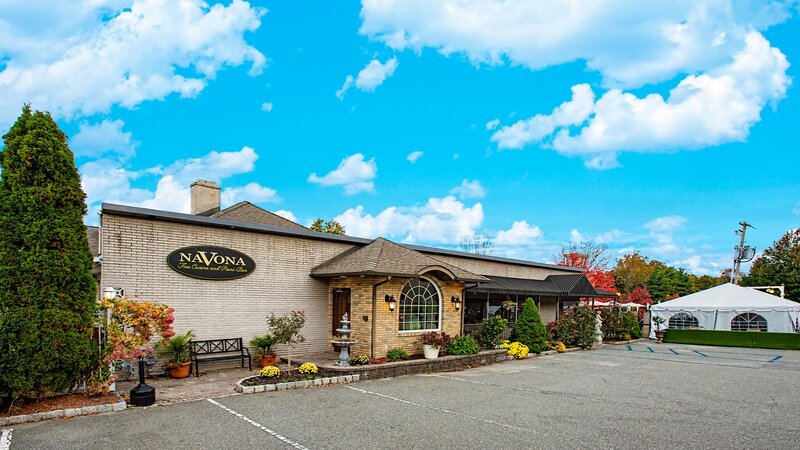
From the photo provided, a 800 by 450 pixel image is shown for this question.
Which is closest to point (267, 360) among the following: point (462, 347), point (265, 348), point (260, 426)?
point (265, 348)

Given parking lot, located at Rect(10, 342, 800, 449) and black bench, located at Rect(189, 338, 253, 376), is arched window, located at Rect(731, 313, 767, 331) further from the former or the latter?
black bench, located at Rect(189, 338, 253, 376)

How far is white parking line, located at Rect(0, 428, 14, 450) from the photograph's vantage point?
655cm

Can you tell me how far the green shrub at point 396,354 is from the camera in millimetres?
13406

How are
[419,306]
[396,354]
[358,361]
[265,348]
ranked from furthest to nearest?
[419,306] < [396,354] < [265,348] < [358,361]

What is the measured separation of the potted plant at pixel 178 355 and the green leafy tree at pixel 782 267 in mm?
39651

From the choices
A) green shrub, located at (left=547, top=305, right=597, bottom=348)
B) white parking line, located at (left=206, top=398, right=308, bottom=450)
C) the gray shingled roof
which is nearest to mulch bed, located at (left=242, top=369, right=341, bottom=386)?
white parking line, located at (left=206, top=398, right=308, bottom=450)

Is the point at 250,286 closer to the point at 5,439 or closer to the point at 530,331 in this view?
the point at 5,439

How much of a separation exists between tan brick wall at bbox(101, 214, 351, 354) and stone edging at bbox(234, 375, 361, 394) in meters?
2.33

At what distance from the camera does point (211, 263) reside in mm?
12336

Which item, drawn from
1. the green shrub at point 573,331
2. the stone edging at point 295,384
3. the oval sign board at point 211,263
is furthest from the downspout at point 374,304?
the green shrub at point 573,331

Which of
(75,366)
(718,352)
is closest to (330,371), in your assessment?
(75,366)

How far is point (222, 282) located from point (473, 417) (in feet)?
24.2

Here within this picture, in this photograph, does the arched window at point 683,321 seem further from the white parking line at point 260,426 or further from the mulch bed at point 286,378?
the white parking line at point 260,426

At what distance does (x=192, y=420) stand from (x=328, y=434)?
2.33 metres
